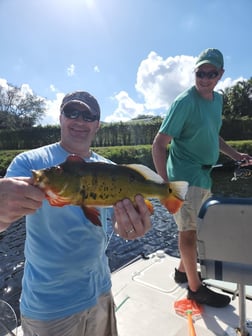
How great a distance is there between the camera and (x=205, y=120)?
3238 millimetres

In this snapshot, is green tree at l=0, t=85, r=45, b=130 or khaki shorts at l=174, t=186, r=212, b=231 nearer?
khaki shorts at l=174, t=186, r=212, b=231

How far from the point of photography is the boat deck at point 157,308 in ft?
9.61

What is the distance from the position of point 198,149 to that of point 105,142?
3247 centimetres

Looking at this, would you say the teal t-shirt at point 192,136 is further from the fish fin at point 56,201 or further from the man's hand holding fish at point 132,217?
the fish fin at point 56,201

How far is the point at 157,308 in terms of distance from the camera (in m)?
3.29

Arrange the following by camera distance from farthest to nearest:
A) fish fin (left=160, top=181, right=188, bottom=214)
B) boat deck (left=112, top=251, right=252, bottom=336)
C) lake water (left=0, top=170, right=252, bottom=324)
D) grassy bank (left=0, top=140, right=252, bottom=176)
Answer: grassy bank (left=0, top=140, right=252, bottom=176)
lake water (left=0, top=170, right=252, bottom=324)
boat deck (left=112, top=251, right=252, bottom=336)
fish fin (left=160, top=181, right=188, bottom=214)

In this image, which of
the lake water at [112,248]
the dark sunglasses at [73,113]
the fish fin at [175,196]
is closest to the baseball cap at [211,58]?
the dark sunglasses at [73,113]

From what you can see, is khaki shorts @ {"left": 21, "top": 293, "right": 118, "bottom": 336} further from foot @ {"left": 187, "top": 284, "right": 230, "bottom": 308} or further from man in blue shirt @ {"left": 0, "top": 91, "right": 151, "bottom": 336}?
foot @ {"left": 187, "top": 284, "right": 230, "bottom": 308}

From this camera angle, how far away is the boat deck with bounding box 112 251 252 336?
293 cm

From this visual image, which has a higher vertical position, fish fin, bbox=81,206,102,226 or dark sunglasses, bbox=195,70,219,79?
dark sunglasses, bbox=195,70,219,79

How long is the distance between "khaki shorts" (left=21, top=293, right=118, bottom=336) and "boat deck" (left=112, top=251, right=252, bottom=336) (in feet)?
3.03

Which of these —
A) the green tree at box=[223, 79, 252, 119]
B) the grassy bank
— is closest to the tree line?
the green tree at box=[223, 79, 252, 119]

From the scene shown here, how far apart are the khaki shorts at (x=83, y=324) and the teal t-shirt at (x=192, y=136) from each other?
1.60 metres

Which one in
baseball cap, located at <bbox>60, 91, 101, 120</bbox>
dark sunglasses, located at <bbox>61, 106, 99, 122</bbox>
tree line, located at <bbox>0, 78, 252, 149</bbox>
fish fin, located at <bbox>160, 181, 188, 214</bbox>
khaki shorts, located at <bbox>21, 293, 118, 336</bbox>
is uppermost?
tree line, located at <bbox>0, 78, 252, 149</bbox>
